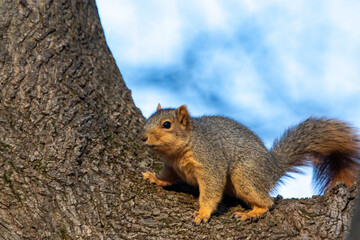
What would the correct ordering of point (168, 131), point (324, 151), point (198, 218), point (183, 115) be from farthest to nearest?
point (324, 151), point (183, 115), point (168, 131), point (198, 218)

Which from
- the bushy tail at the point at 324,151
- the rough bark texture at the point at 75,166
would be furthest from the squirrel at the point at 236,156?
the rough bark texture at the point at 75,166

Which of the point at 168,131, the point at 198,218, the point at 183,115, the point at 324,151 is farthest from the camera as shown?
the point at 324,151

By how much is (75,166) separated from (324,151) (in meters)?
2.65

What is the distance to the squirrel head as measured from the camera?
353 centimetres

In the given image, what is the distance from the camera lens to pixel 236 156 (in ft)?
12.5

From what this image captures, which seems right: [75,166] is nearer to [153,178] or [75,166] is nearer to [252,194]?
[153,178]

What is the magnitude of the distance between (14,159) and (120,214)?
102cm

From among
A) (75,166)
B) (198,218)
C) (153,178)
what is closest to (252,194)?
(198,218)

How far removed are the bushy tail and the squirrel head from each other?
3.97 feet

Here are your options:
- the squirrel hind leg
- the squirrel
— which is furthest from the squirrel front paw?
the squirrel hind leg

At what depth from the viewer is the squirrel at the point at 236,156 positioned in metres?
3.58

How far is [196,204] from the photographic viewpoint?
3.58m

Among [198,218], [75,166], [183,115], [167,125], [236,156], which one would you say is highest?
[183,115]

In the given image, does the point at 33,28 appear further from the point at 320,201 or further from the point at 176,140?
the point at 320,201
